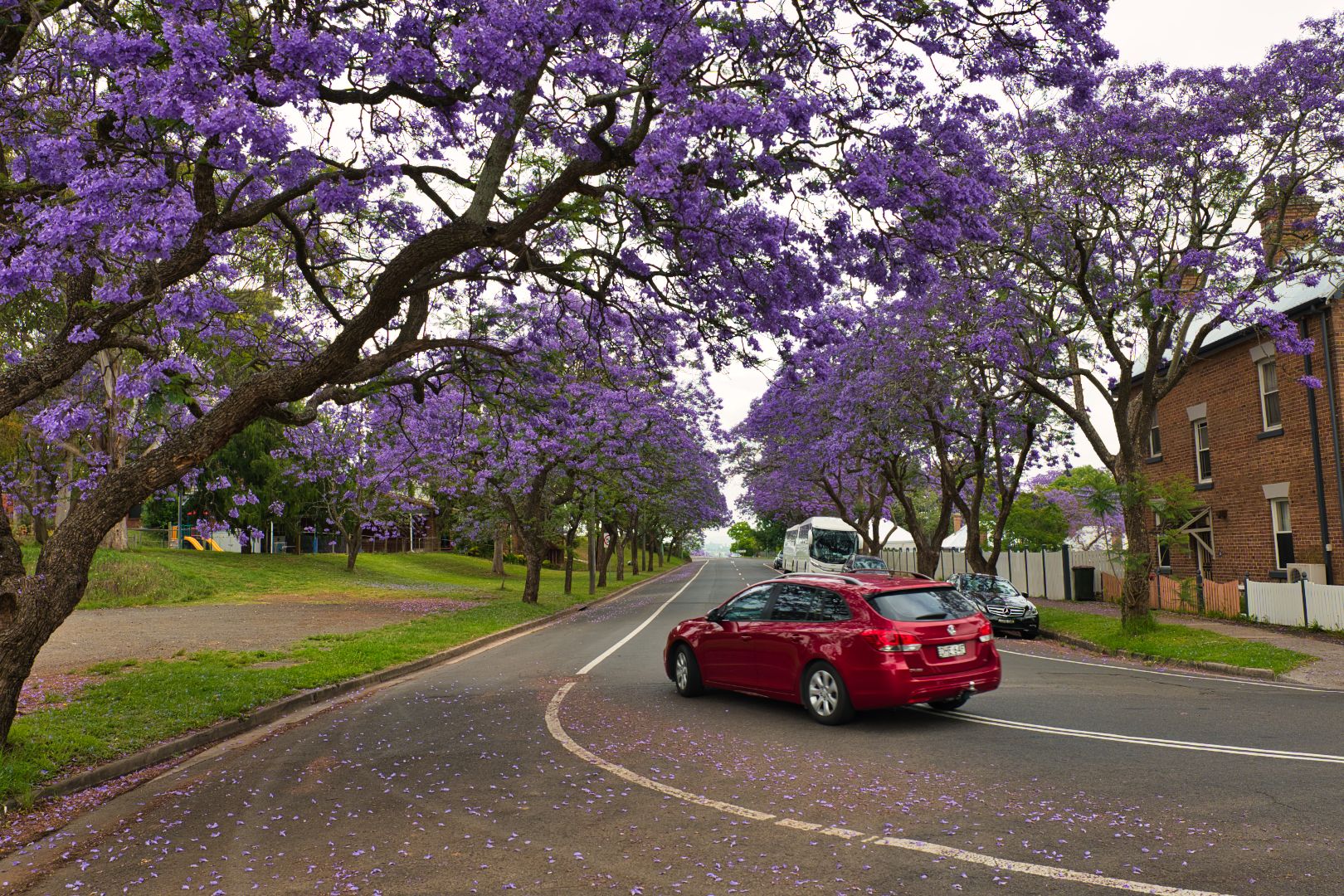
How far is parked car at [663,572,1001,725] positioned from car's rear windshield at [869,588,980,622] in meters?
0.01

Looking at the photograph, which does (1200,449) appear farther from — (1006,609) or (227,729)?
(227,729)

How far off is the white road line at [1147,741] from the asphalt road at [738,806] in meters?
0.04

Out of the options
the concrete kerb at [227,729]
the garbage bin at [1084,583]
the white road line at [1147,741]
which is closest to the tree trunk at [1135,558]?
the white road line at [1147,741]

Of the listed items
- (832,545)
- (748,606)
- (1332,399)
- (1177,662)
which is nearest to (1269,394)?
(1332,399)

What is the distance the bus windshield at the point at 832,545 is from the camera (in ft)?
146

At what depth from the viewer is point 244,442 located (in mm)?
38094

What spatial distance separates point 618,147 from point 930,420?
16.1m

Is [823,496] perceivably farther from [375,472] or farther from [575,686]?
[575,686]

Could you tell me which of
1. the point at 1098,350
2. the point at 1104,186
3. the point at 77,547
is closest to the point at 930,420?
the point at 1098,350

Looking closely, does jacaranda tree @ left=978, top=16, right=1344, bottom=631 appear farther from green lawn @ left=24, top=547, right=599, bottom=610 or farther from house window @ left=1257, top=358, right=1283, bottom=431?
green lawn @ left=24, top=547, right=599, bottom=610

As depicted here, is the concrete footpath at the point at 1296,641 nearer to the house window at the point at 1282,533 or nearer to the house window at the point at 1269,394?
the house window at the point at 1282,533

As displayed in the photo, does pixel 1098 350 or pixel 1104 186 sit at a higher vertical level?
pixel 1104 186

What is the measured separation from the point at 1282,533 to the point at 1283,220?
28.5 feet

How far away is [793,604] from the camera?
966cm
